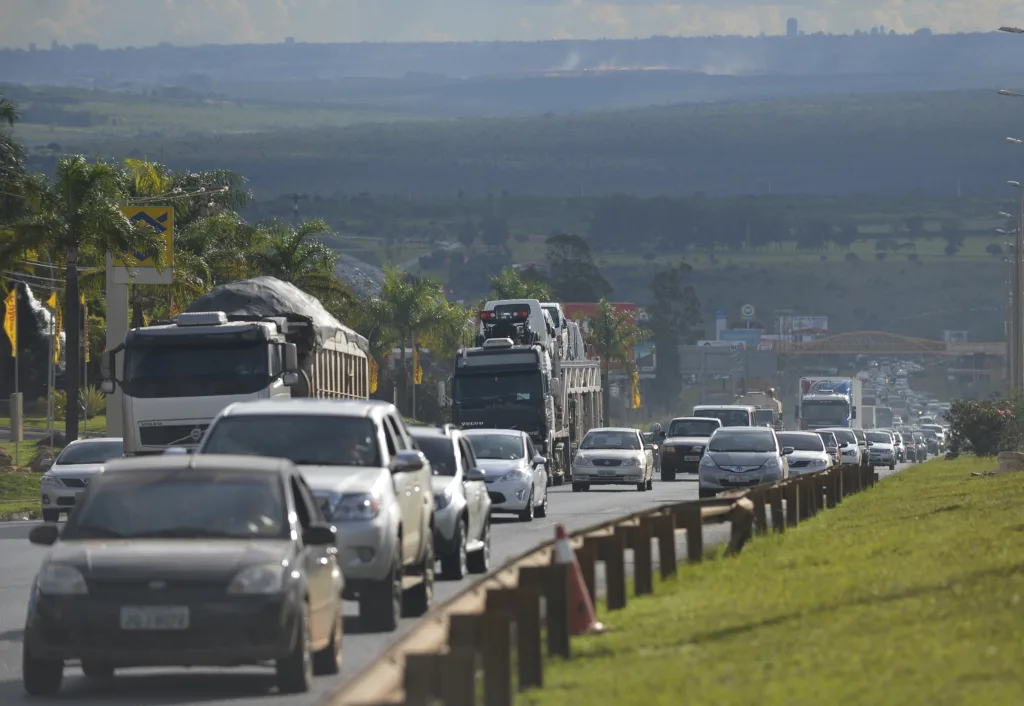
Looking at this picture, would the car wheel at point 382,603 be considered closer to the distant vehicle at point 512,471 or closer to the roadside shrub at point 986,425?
the distant vehicle at point 512,471

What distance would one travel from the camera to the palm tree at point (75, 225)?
5012 cm

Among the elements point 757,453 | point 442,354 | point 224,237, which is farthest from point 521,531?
point 442,354

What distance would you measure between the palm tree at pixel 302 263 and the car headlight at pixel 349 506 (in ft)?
187

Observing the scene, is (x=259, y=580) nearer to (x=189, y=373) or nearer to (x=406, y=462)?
(x=406, y=462)

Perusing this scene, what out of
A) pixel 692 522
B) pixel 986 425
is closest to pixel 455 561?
pixel 692 522

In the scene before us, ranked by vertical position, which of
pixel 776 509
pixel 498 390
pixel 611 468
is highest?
pixel 498 390

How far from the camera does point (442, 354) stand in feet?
363

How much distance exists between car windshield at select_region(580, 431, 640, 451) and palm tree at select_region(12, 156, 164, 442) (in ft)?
40.1

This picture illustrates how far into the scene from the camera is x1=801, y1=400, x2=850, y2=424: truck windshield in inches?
3568

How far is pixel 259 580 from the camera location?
12344 mm

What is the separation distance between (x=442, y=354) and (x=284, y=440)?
9341 centimetres

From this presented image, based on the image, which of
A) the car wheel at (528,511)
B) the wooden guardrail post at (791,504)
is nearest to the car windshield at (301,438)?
the wooden guardrail post at (791,504)

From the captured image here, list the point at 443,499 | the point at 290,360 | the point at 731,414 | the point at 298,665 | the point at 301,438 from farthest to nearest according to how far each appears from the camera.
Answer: the point at 731,414
the point at 290,360
the point at 443,499
the point at 301,438
the point at 298,665

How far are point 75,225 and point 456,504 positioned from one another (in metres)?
31.5
